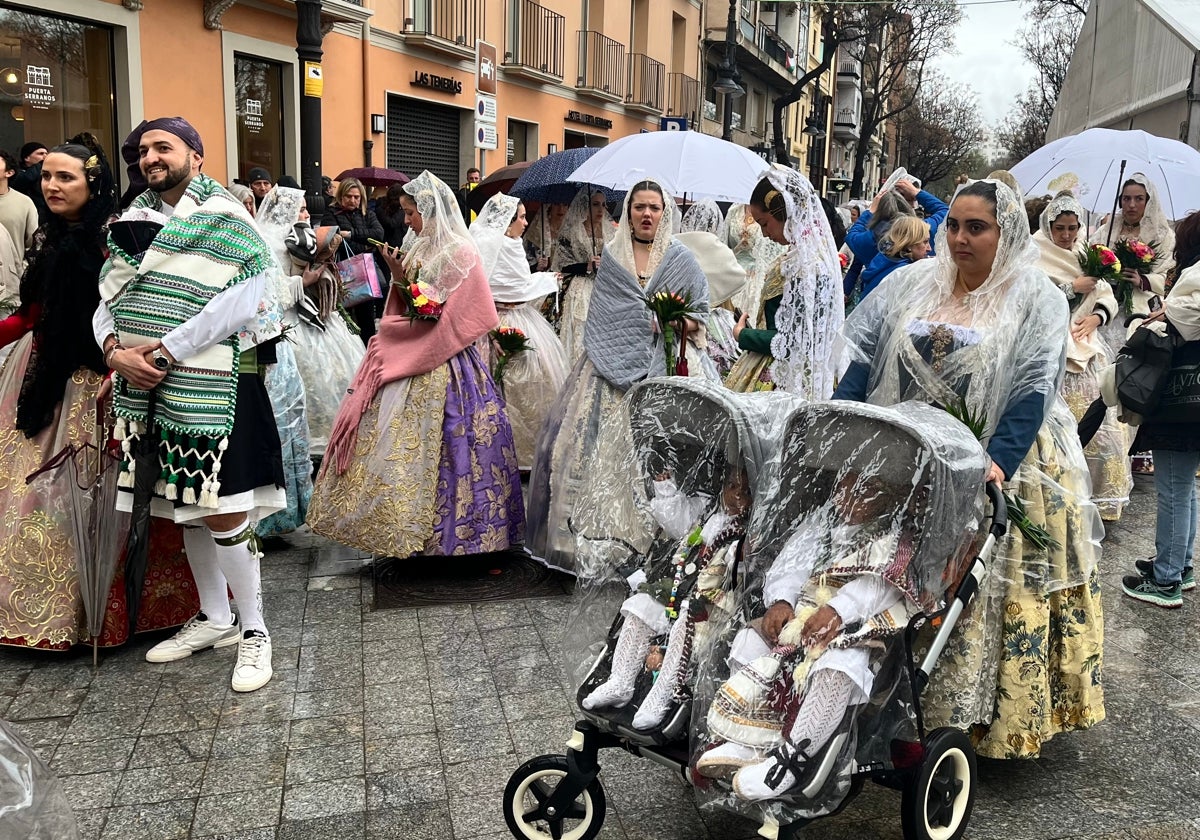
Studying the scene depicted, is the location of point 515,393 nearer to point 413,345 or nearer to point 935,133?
point 413,345

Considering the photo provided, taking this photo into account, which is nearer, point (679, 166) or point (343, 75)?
→ point (679, 166)

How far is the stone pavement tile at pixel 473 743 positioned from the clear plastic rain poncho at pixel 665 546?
0.55m

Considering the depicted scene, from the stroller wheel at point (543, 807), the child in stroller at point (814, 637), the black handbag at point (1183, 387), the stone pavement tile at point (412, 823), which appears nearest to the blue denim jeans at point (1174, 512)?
the black handbag at point (1183, 387)

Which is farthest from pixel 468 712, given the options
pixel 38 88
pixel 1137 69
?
pixel 1137 69

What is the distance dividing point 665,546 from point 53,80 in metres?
10.3

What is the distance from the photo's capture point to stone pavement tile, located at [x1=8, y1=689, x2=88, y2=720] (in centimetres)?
361

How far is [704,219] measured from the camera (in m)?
8.03

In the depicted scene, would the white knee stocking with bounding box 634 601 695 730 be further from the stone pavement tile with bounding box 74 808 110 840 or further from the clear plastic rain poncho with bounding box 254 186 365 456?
the clear plastic rain poncho with bounding box 254 186 365 456

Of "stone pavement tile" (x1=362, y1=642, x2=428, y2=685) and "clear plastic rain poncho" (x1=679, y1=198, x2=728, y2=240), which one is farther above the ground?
"clear plastic rain poncho" (x1=679, y1=198, x2=728, y2=240)

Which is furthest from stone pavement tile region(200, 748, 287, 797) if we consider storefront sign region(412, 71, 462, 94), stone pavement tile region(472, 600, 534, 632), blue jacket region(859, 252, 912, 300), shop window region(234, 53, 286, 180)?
storefront sign region(412, 71, 462, 94)

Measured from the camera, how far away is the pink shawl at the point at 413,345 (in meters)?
5.04

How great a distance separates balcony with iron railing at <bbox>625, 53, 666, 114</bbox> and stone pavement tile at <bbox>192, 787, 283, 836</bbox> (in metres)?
24.3

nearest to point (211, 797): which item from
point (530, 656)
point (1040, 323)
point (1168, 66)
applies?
point (530, 656)

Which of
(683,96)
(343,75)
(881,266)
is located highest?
(683,96)
